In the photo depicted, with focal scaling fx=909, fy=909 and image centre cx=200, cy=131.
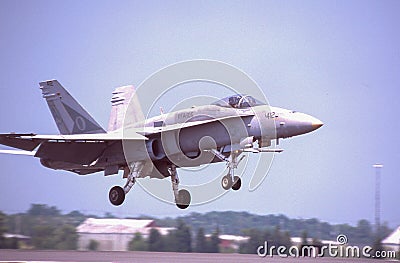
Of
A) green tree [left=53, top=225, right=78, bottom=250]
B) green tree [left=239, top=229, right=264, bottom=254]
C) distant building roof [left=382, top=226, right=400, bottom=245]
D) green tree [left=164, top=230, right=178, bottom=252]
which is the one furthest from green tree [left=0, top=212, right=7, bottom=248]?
distant building roof [left=382, top=226, right=400, bottom=245]

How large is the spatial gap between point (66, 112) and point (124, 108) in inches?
86.1

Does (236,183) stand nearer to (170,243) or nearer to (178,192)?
(178,192)

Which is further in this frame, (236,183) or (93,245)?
(93,245)

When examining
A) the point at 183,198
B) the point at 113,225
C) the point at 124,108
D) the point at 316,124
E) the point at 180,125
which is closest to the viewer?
the point at 316,124

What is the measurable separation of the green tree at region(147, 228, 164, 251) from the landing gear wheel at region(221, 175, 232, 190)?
3493mm

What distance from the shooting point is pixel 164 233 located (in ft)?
101

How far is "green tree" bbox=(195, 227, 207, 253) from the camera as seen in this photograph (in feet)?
101

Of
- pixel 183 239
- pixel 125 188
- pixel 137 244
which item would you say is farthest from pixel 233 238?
pixel 125 188

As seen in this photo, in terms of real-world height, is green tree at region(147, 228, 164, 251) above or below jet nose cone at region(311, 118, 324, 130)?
below

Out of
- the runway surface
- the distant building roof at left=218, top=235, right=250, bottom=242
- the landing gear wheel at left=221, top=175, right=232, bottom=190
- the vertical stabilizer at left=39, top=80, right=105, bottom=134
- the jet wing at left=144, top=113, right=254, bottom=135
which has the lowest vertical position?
the runway surface

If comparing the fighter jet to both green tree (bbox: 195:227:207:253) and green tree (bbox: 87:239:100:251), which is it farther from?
green tree (bbox: 87:239:100:251)

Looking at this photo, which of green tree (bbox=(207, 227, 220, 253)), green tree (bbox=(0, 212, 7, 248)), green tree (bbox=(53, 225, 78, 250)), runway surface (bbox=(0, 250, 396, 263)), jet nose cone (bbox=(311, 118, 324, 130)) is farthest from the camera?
green tree (bbox=(207, 227, 220, 253))

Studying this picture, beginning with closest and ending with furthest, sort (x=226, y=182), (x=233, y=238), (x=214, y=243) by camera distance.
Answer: (x=226, y=182) < (x=214, y=243) < (x=233, y=238)

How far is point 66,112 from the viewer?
32.9 meters
